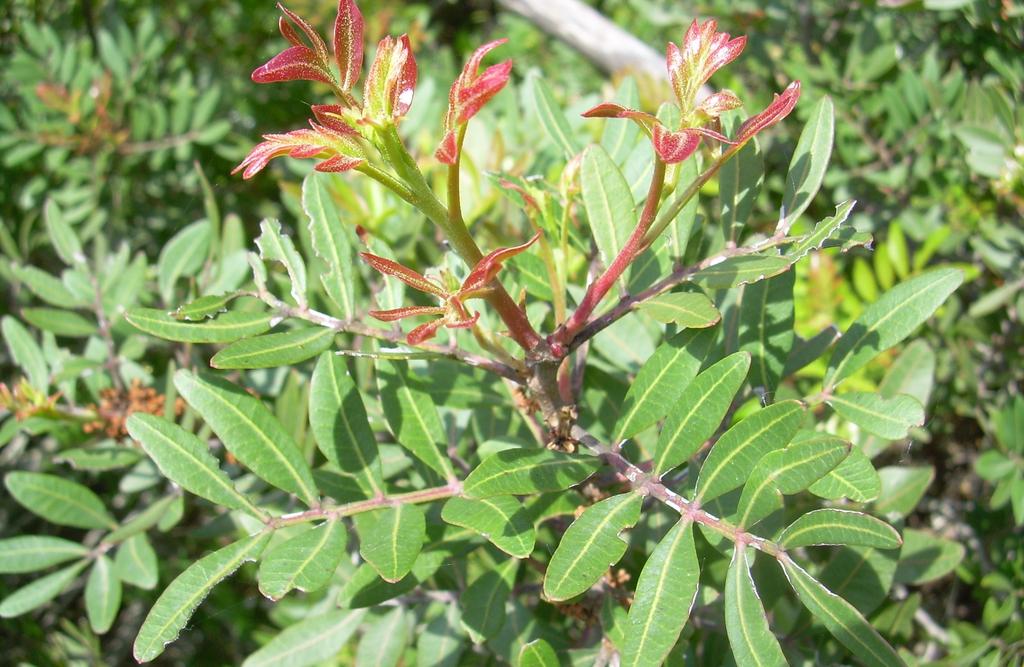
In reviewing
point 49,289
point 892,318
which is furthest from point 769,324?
point 49,289

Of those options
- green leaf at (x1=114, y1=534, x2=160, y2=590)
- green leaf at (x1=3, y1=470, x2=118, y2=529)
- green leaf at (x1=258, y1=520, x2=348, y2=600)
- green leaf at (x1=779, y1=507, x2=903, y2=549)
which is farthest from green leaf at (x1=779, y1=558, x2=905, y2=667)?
green leaf at (x1=3, y1=470, x2=118, y2=529)

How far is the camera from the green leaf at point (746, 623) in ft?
2.61

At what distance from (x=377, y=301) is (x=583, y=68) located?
111 inches

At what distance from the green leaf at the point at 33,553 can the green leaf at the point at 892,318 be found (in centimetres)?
122

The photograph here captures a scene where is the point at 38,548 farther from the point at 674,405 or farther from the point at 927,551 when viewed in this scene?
the point at 927,551

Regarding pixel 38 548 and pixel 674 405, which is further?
pixel 38 548

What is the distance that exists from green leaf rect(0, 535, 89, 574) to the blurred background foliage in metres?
0.20

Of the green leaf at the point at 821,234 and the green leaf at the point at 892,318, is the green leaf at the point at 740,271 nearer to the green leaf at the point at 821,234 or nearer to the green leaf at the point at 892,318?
the green leaf at the point at 821,234

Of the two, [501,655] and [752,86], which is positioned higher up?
[752,86]

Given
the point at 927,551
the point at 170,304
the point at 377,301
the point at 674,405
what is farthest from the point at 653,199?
the point at 170,304

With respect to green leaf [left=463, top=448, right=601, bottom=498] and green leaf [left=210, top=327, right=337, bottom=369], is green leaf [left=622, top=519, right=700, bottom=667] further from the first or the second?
green leaf [left=210, top=327, right=337, bottom=369]

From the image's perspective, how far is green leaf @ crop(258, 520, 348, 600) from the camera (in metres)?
0.83

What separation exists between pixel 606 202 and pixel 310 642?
767 millimetres

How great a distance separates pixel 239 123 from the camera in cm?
270
